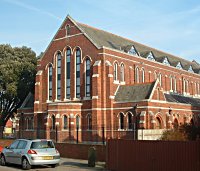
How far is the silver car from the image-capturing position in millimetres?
18781

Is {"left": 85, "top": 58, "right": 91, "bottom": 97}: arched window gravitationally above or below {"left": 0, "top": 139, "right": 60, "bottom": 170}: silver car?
Result: above

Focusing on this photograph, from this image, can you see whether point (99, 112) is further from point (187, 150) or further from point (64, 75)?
point (187, 150)

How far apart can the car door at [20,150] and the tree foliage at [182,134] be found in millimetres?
9651

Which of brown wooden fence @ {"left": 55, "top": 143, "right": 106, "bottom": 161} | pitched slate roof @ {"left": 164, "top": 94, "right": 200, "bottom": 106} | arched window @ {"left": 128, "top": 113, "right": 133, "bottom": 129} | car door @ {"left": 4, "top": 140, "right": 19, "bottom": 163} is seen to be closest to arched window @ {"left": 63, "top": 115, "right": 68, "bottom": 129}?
arched window @ {"left": 128, "top": 113, "right": 133, "bottom": 129}

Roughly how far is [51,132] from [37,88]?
26.8 ft

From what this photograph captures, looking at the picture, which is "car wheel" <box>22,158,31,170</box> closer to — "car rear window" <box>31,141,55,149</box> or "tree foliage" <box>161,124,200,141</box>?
"car rear window" <box>31,141,55,149</box>

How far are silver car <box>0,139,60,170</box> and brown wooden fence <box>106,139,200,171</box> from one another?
3.51 metres

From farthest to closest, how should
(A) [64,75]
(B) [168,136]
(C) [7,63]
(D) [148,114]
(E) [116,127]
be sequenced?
(C) [7,63] < (A) [64,75] < (E) [116,127] < (D) [148,114] < (B) [168,136]

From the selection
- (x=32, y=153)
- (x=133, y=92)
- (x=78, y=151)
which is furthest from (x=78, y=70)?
(x=32, y=153)

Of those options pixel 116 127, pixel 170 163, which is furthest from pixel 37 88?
pixel 170 163

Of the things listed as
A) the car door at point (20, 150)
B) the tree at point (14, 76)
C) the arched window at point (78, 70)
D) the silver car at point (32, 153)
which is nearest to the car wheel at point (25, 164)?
the silver car at point (32, 153)

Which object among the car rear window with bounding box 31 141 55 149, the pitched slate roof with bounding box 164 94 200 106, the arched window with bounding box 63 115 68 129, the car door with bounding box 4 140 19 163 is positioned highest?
the pitched slate roof with bounding box 164 94 200 106

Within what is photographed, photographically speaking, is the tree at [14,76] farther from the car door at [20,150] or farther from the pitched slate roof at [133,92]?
the car door at [20,150]

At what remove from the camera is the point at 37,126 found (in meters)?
46.3
